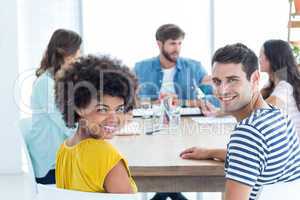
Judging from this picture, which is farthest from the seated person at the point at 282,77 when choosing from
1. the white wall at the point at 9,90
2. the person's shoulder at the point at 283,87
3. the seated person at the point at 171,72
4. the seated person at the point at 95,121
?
the white wall at the point at 9,90

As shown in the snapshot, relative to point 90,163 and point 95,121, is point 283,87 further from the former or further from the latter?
point 90,163

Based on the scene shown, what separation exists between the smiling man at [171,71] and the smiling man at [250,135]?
6.66 ft

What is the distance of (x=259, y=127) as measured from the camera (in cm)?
139

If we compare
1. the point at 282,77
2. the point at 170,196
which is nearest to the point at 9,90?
the point at 170,196

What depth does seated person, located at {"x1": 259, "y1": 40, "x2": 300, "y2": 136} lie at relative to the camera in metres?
2.78

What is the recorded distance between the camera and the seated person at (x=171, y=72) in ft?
12.2

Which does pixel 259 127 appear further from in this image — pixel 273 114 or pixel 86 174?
pixel 86 174

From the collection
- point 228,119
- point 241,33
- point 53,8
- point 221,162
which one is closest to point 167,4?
point 241,33

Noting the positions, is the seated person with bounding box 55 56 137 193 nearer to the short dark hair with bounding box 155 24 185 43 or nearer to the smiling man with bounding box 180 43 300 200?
the smiling man with bounding box 180 43 300 200

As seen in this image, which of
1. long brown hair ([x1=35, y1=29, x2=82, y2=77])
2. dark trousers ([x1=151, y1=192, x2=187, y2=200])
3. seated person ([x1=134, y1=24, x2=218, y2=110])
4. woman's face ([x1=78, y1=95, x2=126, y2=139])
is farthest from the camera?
seated person ([x1=134, y1=24, x2=218, y2=110])

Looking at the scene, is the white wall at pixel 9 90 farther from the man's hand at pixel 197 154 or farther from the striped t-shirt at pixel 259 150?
the striped t-shirt at pixel 259 150

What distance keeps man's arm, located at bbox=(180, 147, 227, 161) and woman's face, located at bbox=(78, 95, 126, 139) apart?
51 cm

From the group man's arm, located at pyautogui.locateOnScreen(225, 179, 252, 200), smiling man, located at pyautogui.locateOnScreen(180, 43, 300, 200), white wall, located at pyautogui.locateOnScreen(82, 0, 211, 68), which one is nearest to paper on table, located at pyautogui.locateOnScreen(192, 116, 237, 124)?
smiling man, located at pyautogui.locateOnScreen(180, 43, 300, 200)

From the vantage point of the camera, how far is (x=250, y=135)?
1382 mm
